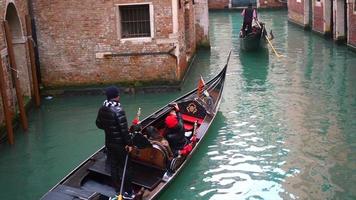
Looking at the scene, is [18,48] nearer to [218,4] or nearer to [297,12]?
[297,12]

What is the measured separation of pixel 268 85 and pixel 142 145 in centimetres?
498

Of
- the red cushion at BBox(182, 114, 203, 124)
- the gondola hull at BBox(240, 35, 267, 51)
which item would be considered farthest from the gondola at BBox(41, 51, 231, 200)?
the gondola hull at BBox(240, 35, 267, 51)

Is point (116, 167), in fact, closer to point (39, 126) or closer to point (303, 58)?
point (39, 126)

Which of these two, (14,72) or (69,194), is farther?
(14,72)

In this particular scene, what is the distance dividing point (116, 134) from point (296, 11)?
15.4m

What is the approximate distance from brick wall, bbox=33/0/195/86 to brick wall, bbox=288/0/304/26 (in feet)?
31.3

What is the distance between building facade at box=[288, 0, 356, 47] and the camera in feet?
40.7

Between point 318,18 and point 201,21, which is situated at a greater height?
point 201,21

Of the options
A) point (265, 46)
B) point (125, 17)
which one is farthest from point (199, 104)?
point (265, 46)

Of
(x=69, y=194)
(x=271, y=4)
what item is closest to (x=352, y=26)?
(x=69, y=194)

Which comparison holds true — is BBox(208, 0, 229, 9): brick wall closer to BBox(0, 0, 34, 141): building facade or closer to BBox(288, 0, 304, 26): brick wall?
BBox(288, 0, 304, 26): brick wall

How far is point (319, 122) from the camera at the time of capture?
7043 millimetres

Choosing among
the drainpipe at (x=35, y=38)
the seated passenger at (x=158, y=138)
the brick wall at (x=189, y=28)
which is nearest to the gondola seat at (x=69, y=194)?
the seated passenger at (x=158, y=138)

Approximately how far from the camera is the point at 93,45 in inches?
358
